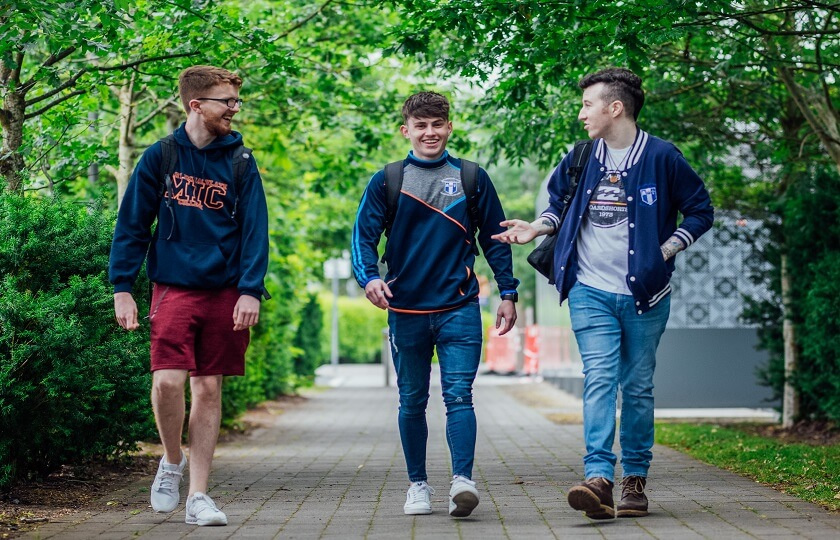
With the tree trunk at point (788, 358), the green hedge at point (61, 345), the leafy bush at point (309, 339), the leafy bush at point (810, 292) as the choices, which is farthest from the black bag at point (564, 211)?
the leafy bush at point (309, 339)

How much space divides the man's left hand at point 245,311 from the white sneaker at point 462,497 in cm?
123

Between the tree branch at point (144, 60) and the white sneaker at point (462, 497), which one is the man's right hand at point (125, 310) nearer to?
the white sneaker at point (462, 497)

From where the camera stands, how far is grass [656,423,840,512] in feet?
23.0

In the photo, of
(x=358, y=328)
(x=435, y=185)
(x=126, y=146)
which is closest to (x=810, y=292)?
(x=435, y=185)

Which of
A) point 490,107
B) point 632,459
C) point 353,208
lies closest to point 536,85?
point 490,107

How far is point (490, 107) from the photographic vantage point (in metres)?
10.8

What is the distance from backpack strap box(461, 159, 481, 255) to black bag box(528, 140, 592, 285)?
0.33 m

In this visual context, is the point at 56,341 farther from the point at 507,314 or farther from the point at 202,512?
the point at 507,314

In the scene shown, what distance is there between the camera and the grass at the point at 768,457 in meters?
7.02

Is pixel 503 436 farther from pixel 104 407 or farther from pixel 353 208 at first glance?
pixel 353 208

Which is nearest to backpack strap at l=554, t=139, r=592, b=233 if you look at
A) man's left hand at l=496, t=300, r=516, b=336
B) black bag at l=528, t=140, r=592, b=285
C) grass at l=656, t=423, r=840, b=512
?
black bag at l=528, t=140, r=592, b=285

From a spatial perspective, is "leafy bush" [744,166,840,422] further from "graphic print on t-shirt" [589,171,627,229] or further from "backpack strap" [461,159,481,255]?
"backpack strap" [461,159,481,255]

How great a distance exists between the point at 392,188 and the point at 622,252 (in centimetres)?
114

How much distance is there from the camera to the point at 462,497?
572cm
